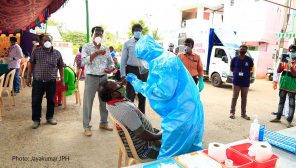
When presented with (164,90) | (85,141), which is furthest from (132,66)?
(164,90)

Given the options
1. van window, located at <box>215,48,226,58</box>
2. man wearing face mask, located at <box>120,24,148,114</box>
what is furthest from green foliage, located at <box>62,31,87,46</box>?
man wearing face mask, located at <box>120,24,148,114</box>

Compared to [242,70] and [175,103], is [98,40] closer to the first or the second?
[175,103]

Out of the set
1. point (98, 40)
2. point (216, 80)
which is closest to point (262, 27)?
point (216, 80)

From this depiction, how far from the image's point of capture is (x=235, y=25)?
45.5ft

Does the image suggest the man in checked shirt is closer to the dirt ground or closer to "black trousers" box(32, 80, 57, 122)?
"black trousers" box(32, 80, 57, 122)

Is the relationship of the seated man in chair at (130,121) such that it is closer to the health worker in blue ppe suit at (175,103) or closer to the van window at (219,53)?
the health worker in blue ppe suit at (175,103)

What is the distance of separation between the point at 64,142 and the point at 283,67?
175 inches

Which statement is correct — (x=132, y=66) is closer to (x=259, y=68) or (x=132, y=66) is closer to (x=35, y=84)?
(x=35, y=84)

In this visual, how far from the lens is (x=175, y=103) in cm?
162

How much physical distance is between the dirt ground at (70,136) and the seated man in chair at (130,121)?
0.94 m

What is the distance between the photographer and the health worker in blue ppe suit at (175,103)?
61.4 inches

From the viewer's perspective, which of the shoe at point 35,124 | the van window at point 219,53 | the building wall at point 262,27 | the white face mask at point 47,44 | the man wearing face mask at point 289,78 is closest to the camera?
the white face mask at point 47,44

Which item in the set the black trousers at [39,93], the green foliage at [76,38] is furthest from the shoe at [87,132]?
the green foliage at [76,38]

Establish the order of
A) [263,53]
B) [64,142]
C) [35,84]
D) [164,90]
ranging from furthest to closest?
[263,53] < [35,84] < [64,142] < [164,90]
